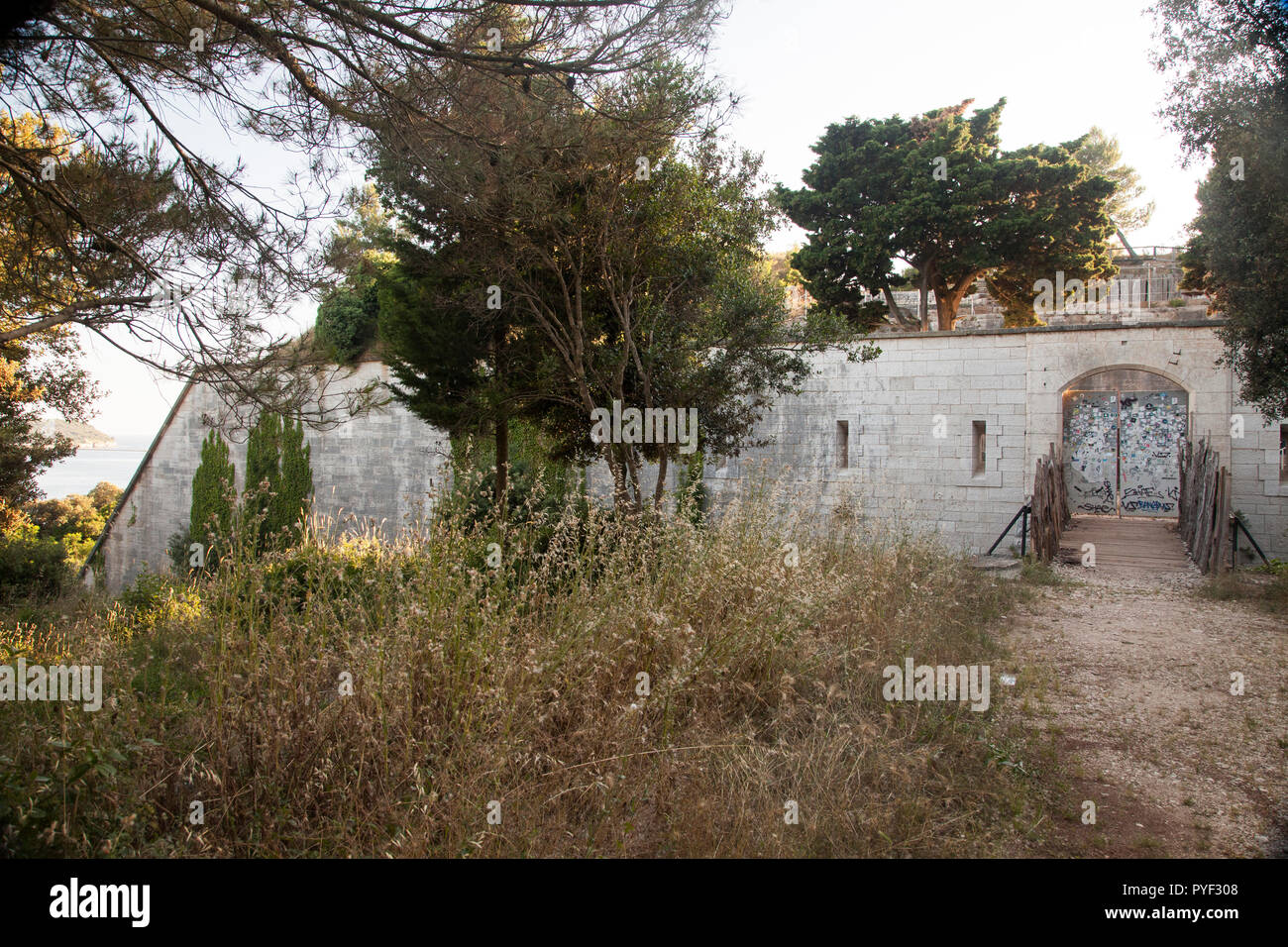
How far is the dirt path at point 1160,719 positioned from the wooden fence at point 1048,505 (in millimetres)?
2112

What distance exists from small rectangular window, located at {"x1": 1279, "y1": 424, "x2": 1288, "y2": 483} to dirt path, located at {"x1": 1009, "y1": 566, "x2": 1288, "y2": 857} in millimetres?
4160

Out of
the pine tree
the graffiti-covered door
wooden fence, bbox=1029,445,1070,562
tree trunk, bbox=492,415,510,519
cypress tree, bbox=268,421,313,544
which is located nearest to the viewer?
tree trunk, bbox=492,415,510,519

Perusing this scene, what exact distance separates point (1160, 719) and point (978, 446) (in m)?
8.08

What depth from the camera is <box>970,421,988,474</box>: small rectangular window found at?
11664 mm

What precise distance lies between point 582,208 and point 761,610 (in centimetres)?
459

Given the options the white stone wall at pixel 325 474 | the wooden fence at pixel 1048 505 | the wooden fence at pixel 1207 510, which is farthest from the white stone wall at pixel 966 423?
the white stone wall at pixel 325 474

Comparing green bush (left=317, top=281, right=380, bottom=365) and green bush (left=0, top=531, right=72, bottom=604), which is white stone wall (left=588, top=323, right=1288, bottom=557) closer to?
green bush (left=317, top=281, right=380, bottom=365)

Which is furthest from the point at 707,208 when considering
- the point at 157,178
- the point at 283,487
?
the point at 283,487

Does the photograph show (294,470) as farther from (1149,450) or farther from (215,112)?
(1149,450)

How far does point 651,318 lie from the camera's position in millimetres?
7664

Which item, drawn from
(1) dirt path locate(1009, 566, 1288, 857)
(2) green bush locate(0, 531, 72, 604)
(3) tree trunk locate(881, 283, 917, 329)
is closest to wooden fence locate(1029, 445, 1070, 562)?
(1) dirt path locate(1009, 566, 1288, 857)

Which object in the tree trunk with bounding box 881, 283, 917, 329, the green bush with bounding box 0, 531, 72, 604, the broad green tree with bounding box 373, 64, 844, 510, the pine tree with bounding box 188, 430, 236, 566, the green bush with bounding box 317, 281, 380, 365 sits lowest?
the green bush with bounding box 0, 531, 72, 604

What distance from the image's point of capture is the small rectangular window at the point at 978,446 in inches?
459

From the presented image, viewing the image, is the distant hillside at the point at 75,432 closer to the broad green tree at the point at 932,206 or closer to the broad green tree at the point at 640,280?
the broad green tree at the point at 640,280
